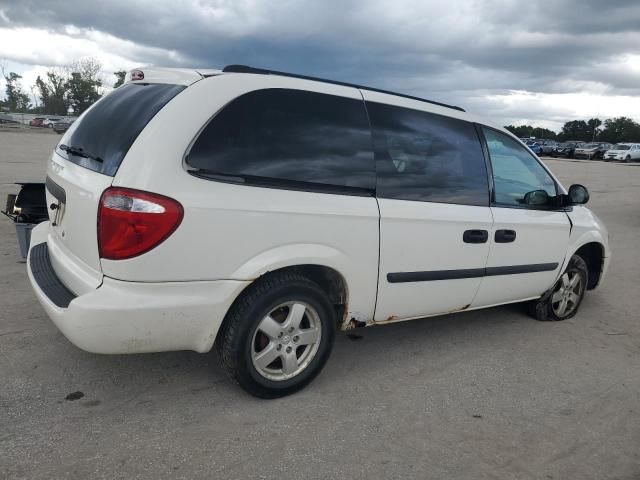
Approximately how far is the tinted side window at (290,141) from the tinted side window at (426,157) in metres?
0.12

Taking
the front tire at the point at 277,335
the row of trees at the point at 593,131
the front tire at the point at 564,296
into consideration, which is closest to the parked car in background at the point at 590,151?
the row of trees at the point at 593,131

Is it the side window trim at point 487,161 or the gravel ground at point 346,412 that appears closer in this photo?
the gravel ground at point 346,412

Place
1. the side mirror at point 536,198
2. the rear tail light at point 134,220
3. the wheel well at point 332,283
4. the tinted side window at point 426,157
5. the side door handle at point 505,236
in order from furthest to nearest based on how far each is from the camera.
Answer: the side mirror at point 536,198 < the side door handle at point 505,236 < the tinted side window at point 426,157 < the wheel well at point 332,283 < the rear tail light at point 134,220

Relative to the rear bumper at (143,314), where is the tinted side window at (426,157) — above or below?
above

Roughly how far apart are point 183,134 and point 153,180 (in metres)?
0.28

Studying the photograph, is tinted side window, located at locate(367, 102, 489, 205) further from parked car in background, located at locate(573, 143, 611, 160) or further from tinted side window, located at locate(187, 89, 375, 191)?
parked car in background, located at locate(573, 143, 611, 160)

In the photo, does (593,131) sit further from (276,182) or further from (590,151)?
(276,182)

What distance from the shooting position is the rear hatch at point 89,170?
258 cm

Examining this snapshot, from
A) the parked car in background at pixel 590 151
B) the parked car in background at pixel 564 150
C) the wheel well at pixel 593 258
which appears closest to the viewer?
the wheel well at pixel 593 258

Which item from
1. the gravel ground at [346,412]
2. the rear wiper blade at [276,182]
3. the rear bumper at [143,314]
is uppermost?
the rear wiper blade at [276,182]

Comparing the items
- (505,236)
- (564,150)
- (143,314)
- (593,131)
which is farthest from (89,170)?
(593,131)

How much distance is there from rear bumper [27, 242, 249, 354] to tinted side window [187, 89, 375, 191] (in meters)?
0.61

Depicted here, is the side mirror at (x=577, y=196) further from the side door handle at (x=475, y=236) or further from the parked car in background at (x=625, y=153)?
the parked car in background at (x=625, y=153)

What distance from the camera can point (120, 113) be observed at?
2.91m
